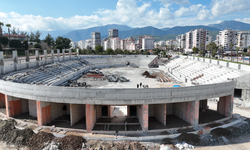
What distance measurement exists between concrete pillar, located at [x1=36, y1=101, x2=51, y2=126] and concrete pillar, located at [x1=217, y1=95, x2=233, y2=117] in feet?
67.2

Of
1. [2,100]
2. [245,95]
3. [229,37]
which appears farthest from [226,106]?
[229,37]

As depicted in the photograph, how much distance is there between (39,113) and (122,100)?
8.58 m

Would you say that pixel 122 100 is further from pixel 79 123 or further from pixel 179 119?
pixel 179 119

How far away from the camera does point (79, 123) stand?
1831 centimetres

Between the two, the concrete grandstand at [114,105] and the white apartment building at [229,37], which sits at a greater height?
the white apartment building at [229,37]

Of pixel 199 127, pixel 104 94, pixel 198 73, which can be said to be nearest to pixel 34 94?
pixel 104 94

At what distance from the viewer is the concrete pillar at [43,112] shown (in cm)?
1748

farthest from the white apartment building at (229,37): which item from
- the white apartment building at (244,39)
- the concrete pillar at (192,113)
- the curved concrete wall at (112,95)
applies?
the curved concrete wall at (112,95)

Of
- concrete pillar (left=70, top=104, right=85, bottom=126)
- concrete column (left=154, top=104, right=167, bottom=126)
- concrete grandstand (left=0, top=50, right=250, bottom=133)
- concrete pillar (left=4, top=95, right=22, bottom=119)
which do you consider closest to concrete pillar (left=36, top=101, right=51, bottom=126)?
concrete grandstand (left=0, top=50, right=250, bottom=133)

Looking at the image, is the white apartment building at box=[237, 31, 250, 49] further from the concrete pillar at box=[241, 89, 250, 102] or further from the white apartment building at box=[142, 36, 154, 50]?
the concrete pillar at box=[241, 89, 250, 102]

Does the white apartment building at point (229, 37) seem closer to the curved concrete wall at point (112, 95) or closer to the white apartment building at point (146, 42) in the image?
the white apartment building at point (146, 42)

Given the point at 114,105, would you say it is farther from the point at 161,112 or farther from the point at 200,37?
the point at 200,37

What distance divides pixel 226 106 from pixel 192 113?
6.12m

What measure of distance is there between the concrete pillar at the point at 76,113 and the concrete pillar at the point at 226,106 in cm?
1698
